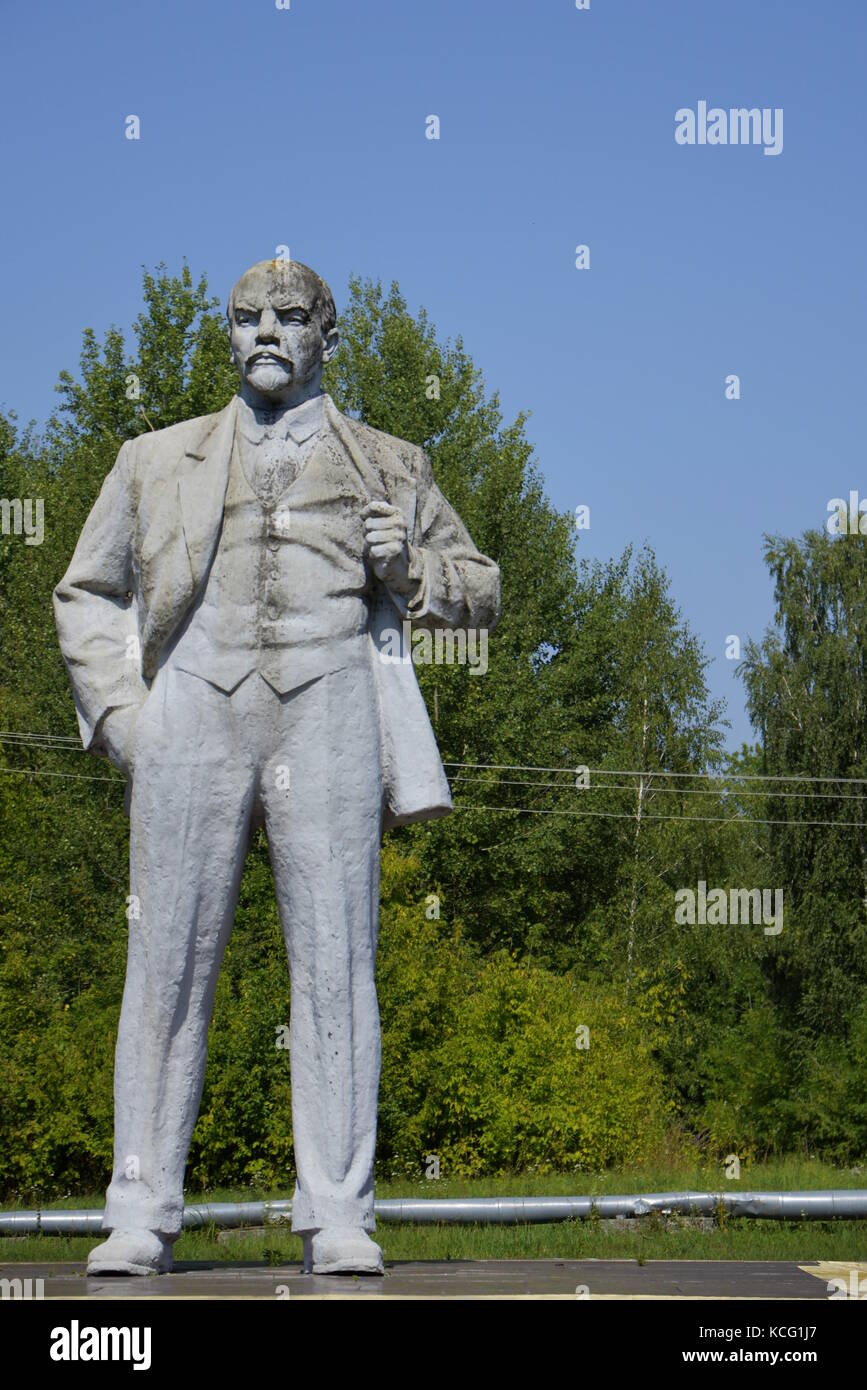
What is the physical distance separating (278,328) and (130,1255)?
3268 millimetres

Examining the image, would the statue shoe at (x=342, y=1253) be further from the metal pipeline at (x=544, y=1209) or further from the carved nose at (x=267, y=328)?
the metal pipeline at (x=544, y=1209)

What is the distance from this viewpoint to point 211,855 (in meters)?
6.86

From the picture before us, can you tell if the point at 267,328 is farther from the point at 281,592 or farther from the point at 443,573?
the point at 443,573

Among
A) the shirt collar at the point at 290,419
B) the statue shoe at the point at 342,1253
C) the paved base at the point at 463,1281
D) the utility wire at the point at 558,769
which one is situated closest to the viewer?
the paved base at the point at 463,1281

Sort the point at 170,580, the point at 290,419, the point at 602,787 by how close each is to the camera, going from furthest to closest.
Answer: the point at 602,787, the point at 290,419, the point at 170,580

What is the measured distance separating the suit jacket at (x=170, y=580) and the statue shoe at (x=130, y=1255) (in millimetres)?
1714

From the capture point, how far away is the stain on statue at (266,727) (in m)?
6.75

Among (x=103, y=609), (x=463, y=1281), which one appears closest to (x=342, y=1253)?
(x=463, y=1281)

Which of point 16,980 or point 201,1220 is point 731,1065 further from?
point 201,1220

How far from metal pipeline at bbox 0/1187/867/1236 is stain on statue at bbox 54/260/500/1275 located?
551cm

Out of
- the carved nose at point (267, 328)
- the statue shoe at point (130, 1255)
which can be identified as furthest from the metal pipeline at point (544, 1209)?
the carved nose at point (267, 328)

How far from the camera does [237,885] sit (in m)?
6.96
